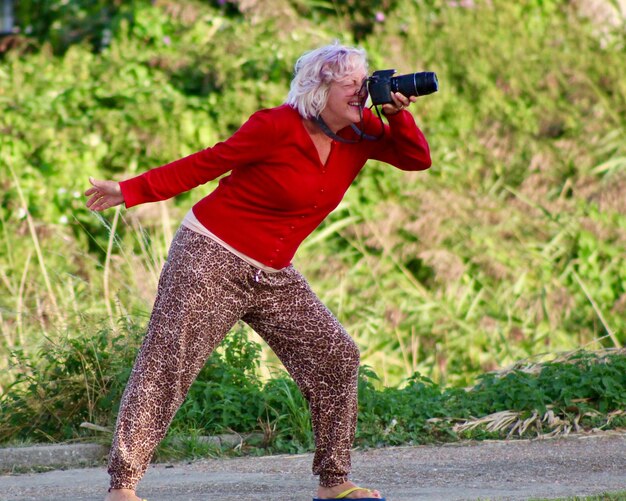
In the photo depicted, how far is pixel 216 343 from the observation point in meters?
4.02

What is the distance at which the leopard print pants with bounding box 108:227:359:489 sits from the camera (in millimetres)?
3883

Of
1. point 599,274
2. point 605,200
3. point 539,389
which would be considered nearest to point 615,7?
point 605,200

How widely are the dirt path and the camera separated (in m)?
1.65

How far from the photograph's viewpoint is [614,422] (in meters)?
5.73

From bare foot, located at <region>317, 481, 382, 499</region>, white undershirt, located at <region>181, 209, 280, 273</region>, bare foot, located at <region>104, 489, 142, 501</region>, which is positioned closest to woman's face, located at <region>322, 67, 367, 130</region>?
white undershirt, located at <region>181, 209, 280, 273</region>

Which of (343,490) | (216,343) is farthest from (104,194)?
(343,490)

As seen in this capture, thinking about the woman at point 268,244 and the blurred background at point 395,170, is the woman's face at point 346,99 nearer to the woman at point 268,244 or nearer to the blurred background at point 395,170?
the woman at point 268,244

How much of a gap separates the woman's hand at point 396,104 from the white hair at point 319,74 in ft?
0.54

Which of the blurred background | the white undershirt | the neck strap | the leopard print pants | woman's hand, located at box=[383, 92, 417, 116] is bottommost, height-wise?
the leopard print pants

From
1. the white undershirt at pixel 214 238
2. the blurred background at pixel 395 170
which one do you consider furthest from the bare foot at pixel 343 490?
the blurred background at pixel 395 170

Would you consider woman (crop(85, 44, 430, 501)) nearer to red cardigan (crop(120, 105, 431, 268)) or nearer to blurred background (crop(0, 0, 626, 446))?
red cardigan (crop(120, 105, 431, 268))

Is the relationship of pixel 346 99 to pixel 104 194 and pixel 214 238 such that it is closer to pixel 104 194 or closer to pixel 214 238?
pixel 214 238

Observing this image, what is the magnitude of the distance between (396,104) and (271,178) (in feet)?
1.71

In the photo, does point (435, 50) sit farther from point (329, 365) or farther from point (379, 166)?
point (329, 365)
